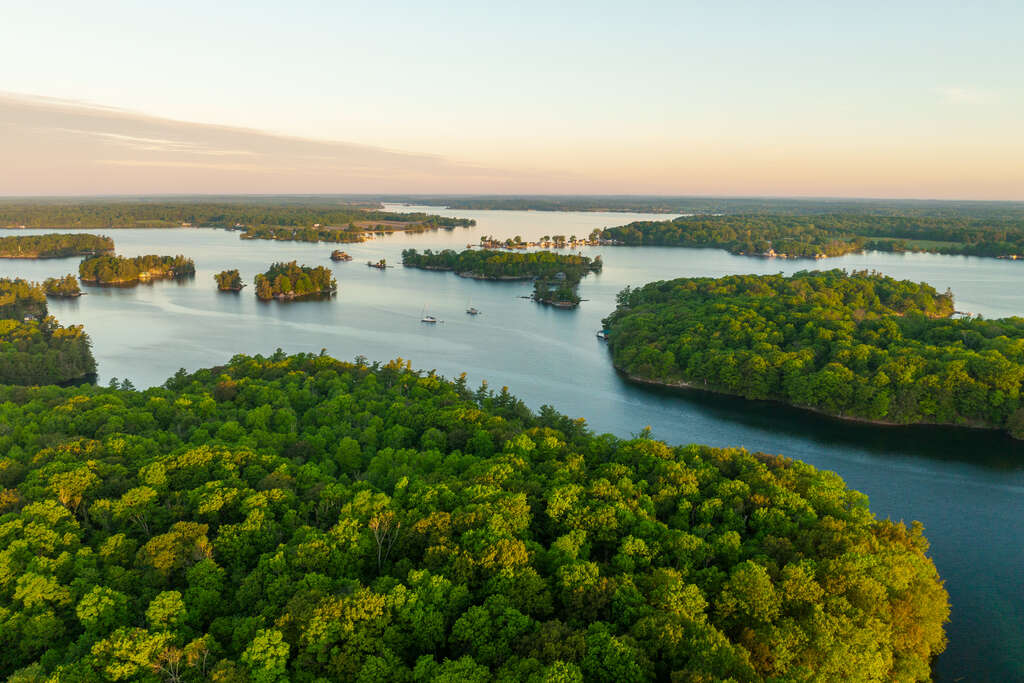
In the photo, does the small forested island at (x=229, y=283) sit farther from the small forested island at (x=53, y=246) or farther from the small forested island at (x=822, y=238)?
the small forested island at (x=822, y=238)

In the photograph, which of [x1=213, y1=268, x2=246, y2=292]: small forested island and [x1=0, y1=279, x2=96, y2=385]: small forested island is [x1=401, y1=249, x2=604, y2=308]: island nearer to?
[x1=213, y1=268, x2=246, y2=292]: small forested island

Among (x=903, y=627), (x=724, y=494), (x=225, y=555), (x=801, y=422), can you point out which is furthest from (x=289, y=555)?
(x=801, y=422)

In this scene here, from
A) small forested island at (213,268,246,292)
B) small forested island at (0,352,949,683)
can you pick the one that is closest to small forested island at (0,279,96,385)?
small forested island at (0,352,949,683)

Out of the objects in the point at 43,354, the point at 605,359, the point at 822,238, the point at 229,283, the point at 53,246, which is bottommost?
the point at 605,359

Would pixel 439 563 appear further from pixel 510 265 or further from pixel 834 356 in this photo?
pixel 510 265

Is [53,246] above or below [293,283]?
above

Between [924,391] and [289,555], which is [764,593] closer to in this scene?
[289,555]

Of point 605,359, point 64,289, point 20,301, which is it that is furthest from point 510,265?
point 20,301
